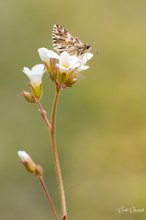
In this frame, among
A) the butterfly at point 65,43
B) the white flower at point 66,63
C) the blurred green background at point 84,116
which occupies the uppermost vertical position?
the butterfly at point 65,43

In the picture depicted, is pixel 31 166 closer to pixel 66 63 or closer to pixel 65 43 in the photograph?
pixel 66 63

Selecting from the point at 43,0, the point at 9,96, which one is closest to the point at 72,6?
the point at 43,0

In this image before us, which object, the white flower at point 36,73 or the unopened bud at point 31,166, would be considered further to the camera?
the white flower at point 36,73

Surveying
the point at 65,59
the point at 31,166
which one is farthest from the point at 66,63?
the point at 31,166

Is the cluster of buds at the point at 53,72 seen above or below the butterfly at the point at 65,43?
below

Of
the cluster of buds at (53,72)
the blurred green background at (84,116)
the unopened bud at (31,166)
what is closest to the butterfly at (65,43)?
the cluster of buds at (53,72)

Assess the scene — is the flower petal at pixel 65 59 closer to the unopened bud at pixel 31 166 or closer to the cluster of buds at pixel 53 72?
the cluster of buds at pixel 53 72
